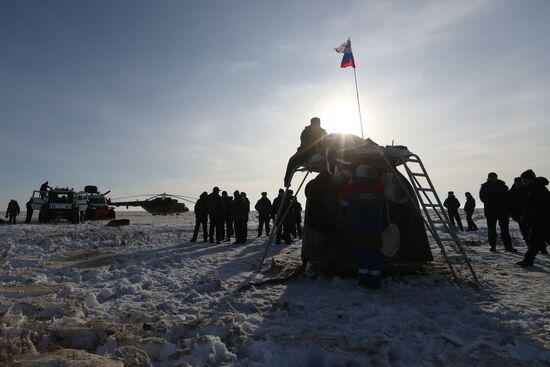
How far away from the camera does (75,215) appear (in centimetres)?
2397

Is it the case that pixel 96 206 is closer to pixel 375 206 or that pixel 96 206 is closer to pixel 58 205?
pixel 58 205

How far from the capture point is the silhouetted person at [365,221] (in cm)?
558

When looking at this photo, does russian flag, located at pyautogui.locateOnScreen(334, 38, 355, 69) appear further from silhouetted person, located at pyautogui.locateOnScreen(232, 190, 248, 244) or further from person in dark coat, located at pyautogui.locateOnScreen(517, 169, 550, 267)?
silhouetted person, located at pyautogui.locateOnScreen(232, 190, 248, 244)

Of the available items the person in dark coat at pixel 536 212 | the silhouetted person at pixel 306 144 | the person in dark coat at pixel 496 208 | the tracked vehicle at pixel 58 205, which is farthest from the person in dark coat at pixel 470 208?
the tracked vehicle at pixel 58 205

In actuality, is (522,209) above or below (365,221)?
above

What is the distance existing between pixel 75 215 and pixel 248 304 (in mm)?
23111

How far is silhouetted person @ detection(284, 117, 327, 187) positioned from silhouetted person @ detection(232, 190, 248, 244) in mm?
6109

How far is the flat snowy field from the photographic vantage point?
3105 mm

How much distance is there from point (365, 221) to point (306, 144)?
107 inches

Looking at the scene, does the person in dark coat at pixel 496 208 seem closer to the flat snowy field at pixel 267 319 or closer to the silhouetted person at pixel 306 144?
the flat snowy field at pixel 267 319

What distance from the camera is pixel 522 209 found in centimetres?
1050

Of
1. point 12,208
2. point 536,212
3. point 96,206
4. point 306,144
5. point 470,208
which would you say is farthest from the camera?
point 96,206

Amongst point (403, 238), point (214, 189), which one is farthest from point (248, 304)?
point (214, 189)

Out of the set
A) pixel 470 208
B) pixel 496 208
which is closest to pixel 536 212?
pixel 496 208
